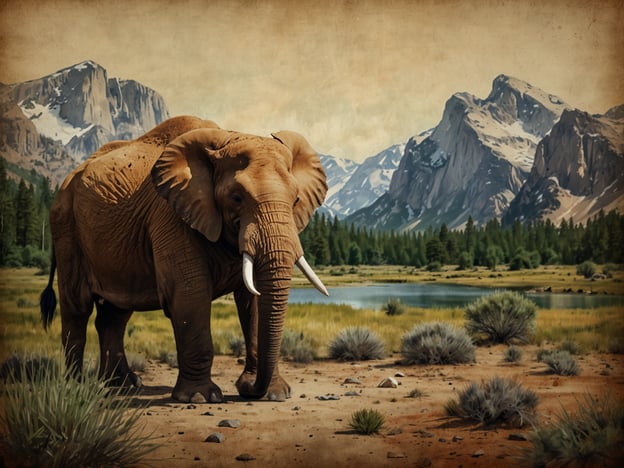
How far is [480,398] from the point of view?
973cm

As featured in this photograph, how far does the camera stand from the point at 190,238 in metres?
10.6

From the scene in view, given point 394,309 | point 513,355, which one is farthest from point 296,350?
point 394,309

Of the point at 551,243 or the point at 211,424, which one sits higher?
the point at 551,243

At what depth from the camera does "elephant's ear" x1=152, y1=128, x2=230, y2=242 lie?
34.1 ft

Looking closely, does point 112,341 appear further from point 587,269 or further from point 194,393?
point 587,269

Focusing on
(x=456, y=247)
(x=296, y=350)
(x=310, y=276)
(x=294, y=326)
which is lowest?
(x=296, y=350)

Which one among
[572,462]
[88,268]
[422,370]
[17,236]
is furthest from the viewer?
[17,236]

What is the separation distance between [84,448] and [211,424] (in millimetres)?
2345

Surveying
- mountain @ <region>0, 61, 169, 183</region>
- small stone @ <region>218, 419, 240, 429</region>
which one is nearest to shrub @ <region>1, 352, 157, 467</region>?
small stone @ <region>218, 419, 240, 429</region>

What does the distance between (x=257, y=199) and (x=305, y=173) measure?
1.71 m

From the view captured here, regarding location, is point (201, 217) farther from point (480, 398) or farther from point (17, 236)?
point (17, 236)

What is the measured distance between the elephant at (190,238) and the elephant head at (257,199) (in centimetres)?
2

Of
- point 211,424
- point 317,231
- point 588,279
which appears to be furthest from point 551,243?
point 211,424

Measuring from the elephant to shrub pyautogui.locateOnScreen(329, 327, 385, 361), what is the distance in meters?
4.60
